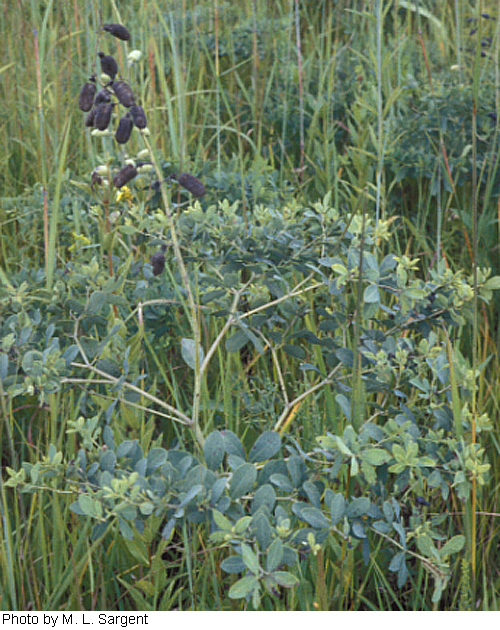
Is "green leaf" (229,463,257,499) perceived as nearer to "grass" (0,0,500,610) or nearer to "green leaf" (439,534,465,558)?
"grass" (0,0,500,610)

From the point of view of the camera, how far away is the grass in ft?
3.38

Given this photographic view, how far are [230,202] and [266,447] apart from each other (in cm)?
98

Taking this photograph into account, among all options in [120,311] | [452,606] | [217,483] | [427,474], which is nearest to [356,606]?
[452,606]

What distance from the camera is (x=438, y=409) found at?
99cm

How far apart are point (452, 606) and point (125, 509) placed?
558 millimetres

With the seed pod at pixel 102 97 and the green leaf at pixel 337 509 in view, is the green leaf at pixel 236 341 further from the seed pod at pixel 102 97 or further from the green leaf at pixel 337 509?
the seed pod at pixel 102 97

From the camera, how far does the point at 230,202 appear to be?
1776 mm

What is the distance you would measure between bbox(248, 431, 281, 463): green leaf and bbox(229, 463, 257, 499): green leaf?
0.06 m

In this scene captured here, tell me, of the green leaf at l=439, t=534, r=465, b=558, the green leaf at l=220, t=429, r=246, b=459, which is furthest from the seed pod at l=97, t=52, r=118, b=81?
the green leaf at l=439, t=534, r=465, b=558

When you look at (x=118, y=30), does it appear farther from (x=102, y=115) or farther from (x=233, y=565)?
(x=233, y=565)

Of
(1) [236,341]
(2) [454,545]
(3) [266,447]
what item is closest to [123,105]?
(1) [236,341]

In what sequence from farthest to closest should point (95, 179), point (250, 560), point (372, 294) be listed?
point (95, 179)
point (372, 294)
point (250, 560)

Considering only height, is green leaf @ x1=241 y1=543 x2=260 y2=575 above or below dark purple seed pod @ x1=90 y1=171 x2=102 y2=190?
below

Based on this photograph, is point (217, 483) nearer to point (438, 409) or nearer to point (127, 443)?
point (127, 443)
